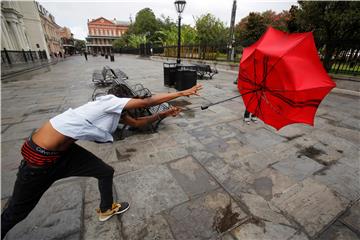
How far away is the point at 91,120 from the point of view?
152 cm

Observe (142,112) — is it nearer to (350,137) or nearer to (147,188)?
(147,188)

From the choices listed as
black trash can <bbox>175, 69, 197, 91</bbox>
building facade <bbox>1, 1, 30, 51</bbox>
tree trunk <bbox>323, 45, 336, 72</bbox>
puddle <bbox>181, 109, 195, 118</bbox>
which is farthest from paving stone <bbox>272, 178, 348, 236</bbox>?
building facade <bbox>1, 1, 30, 51</bbox>

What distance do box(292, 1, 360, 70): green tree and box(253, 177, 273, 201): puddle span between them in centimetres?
857

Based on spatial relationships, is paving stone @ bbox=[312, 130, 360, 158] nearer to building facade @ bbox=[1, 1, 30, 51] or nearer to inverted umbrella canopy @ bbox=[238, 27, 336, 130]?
inverted umbrella canopy @ bbox=[238, 27, 336, 130]

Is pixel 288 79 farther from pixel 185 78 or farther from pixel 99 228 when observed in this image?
pixel 185 78

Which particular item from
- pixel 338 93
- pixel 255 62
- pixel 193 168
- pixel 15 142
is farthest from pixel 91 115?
pixel 338 93

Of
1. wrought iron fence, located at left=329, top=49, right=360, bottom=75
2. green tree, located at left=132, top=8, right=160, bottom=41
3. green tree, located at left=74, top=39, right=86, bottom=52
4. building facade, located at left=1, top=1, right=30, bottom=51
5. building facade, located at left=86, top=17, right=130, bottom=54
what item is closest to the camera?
wrought iron fence, located at left=329, top=49, right=360, bottom=75

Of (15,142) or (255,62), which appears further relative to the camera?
(15,142)

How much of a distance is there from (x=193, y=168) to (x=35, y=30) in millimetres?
48388

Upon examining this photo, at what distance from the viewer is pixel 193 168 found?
313 centimetres

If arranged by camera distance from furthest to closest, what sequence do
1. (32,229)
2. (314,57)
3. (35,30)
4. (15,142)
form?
(35,30) < (15,142) < (32,229) < (314,57)

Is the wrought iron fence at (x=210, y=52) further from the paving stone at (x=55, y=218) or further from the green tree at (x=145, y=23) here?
the green tree at (x=145, y=23)

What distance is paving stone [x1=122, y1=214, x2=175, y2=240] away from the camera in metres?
2.00

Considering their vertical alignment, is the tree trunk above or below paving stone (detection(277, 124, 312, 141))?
above
